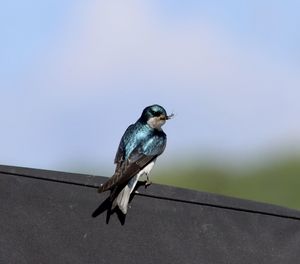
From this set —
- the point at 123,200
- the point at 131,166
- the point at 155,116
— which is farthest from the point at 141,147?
the point at 123,200

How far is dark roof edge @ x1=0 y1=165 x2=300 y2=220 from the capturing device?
416 centimetres

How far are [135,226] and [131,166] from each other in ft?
4.71

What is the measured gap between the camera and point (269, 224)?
4387 millimetres

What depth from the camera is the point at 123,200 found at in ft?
14.5

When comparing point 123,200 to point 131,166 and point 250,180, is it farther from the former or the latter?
point 250,180

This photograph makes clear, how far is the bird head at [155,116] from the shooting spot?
6281 mm

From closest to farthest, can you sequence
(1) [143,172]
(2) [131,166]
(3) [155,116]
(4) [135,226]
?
(4) [135,226] < (2) [131,166] < (1) [143,172] < (3) [155,116]

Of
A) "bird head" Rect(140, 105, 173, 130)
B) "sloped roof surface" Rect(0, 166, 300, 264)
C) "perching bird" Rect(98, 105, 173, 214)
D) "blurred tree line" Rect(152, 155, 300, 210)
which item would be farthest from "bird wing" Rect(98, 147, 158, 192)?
"blurred tree line" Rect(152, 155, 300, 210)

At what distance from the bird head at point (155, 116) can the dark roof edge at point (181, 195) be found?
72.3 inches

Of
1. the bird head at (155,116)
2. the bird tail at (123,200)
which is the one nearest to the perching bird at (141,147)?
the bird head at (155,116)

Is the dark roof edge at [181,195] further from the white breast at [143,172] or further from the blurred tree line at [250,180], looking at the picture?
the blurred tree line at [250,180]

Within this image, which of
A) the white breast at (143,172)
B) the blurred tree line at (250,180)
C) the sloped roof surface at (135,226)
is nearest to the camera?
the sloped roof surface at (135,226)

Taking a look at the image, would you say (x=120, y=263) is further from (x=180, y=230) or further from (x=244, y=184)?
(x=244, y=184)

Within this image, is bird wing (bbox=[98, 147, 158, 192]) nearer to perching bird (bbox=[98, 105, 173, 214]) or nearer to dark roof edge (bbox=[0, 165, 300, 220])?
perching bird (bbox=[98, 105, 173, 214])
